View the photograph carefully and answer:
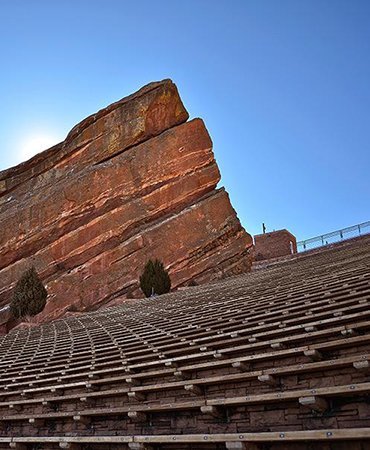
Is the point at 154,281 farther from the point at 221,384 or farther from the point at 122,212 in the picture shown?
the point at 221,384

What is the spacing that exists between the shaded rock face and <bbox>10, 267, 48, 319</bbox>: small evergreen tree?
398 cm

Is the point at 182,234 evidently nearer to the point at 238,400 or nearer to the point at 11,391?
the point at 11,391

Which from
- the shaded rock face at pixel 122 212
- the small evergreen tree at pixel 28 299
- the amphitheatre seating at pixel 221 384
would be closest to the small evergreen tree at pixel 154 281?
the shaded rock face at pixel 122 212

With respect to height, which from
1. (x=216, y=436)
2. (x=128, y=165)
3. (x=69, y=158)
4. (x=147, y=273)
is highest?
(x=69, y=158)

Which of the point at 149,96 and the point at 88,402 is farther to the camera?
the point at 149,96

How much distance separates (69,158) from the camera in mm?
33500

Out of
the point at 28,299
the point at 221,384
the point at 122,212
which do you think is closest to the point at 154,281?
the point at 28,299

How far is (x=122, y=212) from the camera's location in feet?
98.7

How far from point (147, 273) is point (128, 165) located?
9.95 m

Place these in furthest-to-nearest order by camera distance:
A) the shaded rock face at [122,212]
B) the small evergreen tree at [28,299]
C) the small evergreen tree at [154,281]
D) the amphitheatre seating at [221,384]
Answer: the shaded rock face at [122,212] < the small evergreen tree at [154,281] < the small evergreen tree at [28,299] < the amphitheatre seating at [221,384]

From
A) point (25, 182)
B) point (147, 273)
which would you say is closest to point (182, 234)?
point (147, 273)

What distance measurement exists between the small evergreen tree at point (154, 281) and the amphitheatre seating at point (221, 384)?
1387 centimetres

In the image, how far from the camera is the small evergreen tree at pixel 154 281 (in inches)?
932

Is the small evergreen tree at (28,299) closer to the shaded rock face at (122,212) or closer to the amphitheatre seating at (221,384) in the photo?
the shaded rock face at (122,212)
